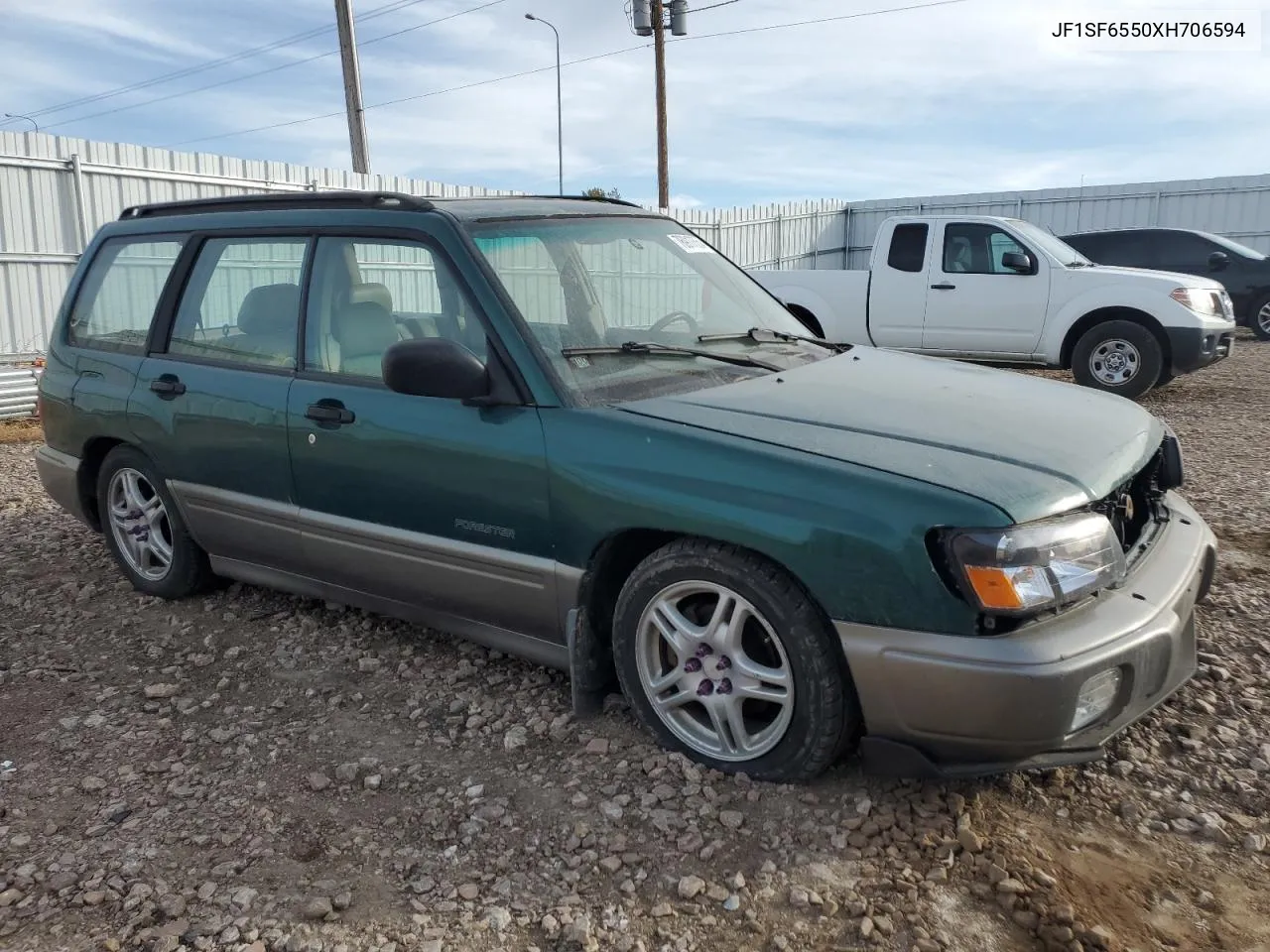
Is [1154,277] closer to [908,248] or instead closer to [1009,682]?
[908,248]

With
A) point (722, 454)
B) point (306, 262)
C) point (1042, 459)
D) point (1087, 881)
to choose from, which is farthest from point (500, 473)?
point (1087, 881)

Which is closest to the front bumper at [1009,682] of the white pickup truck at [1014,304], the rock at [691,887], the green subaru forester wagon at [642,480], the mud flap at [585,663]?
the green subaru forester wagon at [642,480]

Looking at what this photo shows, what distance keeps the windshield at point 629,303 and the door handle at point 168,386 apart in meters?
1.58

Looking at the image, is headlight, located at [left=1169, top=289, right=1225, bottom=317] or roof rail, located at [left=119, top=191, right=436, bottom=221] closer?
roof rail, located at [left=119, top=191, right=436, bottom=221]

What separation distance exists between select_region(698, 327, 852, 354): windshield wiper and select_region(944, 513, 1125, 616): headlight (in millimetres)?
1510

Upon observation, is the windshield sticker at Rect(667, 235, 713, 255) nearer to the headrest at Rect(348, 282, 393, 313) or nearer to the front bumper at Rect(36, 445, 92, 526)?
the headrest at Rect(348, 282, 393, 313)

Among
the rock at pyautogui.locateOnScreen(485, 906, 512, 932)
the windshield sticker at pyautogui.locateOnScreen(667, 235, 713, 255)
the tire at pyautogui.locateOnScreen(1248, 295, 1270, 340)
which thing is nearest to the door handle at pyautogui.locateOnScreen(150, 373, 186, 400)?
the windshield sticker at pyautogui.locateOnScreen(667, 235, 713, 255)

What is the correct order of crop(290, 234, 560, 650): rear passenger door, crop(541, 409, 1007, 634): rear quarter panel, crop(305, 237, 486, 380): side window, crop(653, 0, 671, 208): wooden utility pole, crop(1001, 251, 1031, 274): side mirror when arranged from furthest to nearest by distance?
crop(653, 0, 671, 208): wooden utility pole < crop(1001, 251, 1031, 274): side mirror < crop(305, 237, 486, 380): side window < crop(290, 234, 560, 650): rear passenger door < crop(541, 409, 1007, 634): rear quarter panel

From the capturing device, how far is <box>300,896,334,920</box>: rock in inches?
99.3

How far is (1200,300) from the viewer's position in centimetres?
1016

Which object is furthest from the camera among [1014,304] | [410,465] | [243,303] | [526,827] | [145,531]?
[1014,304]

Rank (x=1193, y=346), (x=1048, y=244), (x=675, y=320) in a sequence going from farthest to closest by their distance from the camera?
(x=1048, y=244)
(x=1193, y=346)
(x=675, y=320)

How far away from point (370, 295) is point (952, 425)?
83.5 inches

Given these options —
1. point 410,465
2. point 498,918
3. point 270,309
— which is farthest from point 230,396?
point 498,918
